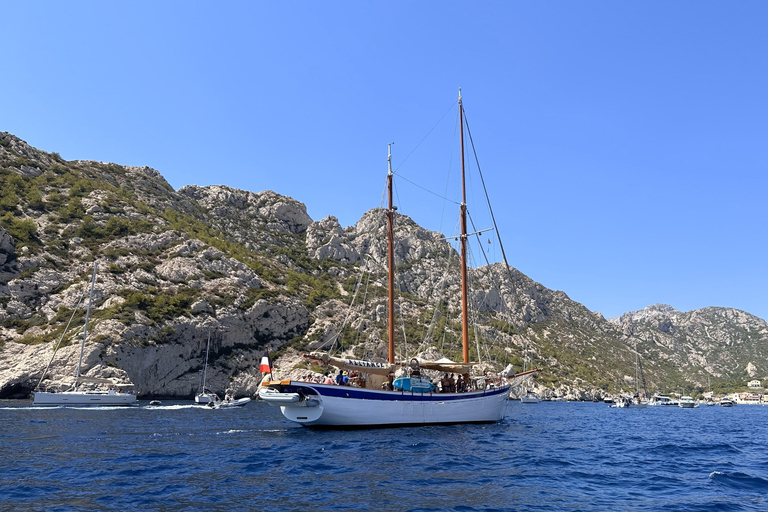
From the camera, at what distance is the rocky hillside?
82875 mm

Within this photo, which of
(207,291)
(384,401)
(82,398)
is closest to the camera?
(384,401)

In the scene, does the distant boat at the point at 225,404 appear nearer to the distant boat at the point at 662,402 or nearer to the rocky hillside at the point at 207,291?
the rocky hillside at the point at 207,291

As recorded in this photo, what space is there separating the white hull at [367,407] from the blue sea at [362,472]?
2.44m

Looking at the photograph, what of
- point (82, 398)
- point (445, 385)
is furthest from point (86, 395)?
point (445, 385)

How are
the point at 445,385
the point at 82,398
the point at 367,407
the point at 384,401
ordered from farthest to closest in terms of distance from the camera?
the point at 82,398 → the point at 445,385 → the point at 384,401 → the point at 367,407

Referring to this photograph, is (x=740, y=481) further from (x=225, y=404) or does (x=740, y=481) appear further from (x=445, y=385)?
(x=225, y=404)

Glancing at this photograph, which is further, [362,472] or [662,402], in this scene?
[662,402]

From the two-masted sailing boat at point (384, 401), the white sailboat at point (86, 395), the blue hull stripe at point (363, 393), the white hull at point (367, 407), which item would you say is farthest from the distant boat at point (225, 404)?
the blue hull stripe at point (363, 393)

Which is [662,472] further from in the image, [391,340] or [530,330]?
[530,330]

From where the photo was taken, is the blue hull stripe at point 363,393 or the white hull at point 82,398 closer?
the blue hull stripe at point 363,393

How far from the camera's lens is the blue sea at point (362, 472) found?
14469 mm

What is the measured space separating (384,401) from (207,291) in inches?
3177

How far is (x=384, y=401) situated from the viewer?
37625 millimetres

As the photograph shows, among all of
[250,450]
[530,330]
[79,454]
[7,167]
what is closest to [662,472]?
[250,450]
